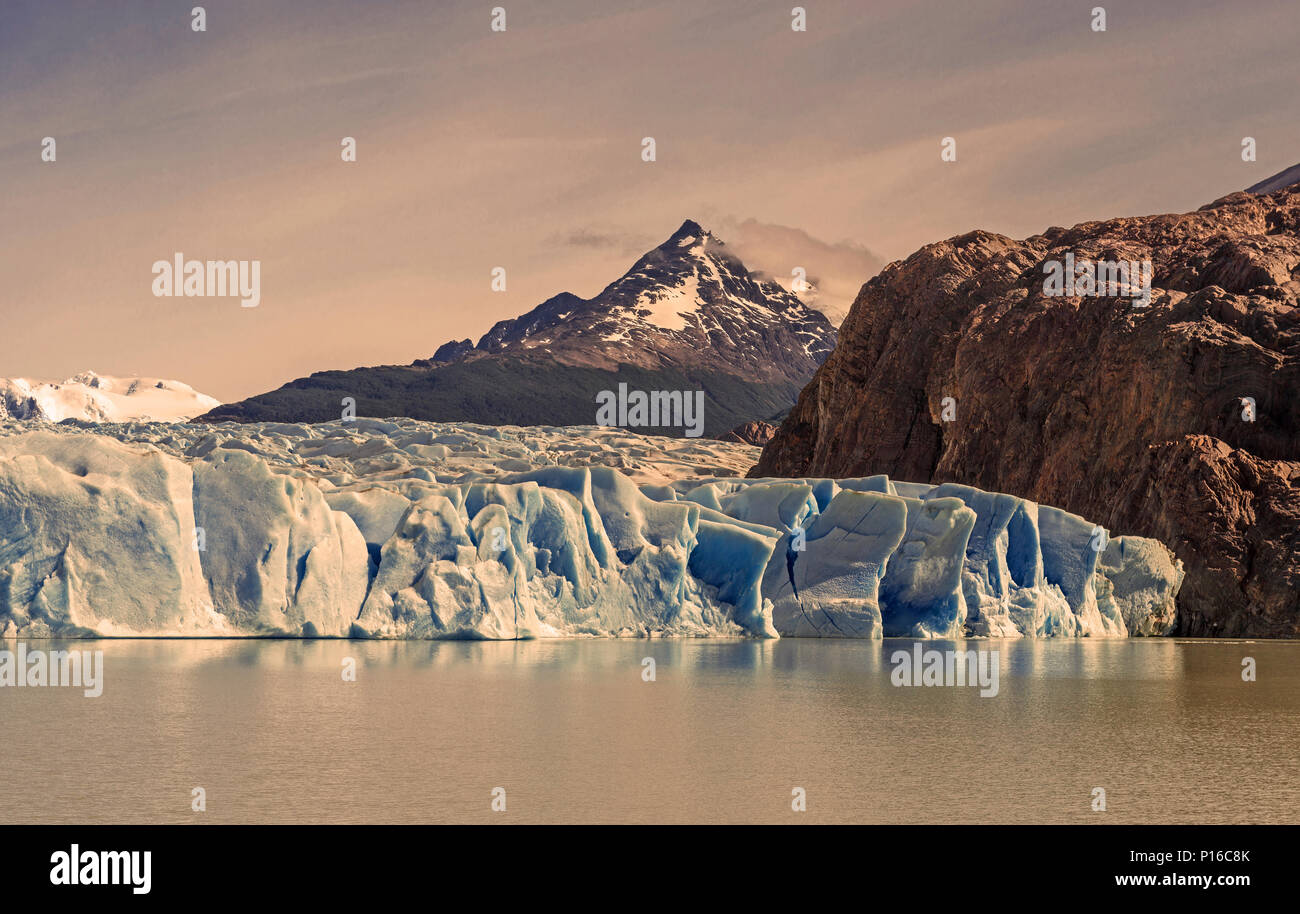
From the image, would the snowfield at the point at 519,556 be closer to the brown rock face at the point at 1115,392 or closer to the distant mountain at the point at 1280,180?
the brown rock face at the point at 1115,392

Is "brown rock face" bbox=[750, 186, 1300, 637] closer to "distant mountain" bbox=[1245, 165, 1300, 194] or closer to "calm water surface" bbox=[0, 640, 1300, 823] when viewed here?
"calm water surface" bbox=[0, 640, 1300, 823]

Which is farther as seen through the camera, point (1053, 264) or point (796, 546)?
point (1053, 264)

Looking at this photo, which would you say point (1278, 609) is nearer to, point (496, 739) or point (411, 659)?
point (411, 659)

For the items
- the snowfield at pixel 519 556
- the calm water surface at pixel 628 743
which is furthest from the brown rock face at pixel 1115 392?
the calm water surface at pixel 628 743

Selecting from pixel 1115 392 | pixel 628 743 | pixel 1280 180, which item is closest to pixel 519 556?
pixel 628 743

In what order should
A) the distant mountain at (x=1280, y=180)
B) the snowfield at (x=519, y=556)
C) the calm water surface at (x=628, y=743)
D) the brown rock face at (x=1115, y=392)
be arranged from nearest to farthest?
the calm water surface at (x=628, y=743)
the snowfield at (x=519, y=556)
the brown rock face at (x=1115, y=392)
the distant mountain at (x=1280, y=180)
